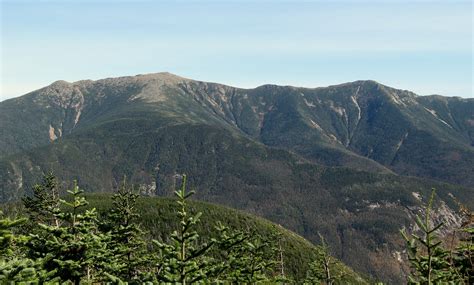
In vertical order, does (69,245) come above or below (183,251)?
below

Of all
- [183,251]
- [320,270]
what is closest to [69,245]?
[183,251]

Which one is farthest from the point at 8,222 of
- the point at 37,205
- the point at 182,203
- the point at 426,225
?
the point at 37,205

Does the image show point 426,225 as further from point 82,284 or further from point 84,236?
point 82,284

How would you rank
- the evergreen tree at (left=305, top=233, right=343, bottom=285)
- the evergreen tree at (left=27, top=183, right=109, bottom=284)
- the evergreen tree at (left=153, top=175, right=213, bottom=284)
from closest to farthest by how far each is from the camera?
the evergreen tree at (left=153, top=175, right=213, bottom=284), the evergreen tree at (left=27, top=183, right=109, bottom=284), the evergreen tree at (left=305, top=233, right=343, bottom=285)

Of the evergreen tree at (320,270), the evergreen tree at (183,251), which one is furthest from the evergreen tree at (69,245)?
the evergreen tree at (320,270)

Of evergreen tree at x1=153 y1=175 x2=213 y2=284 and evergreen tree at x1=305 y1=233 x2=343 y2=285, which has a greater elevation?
evergreen tree at x1=153 y1=175 x2=213 y2=284

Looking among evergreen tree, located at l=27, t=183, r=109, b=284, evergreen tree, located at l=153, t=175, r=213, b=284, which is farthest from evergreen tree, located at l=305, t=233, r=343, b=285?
evergreen tree, located at l=153, t=175, r=213, b=284

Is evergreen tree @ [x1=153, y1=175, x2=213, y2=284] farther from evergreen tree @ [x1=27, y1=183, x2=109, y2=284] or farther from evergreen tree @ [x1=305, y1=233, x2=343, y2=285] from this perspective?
evergreen tree @ [x1=305, y1=233, x2=343, y2=285]

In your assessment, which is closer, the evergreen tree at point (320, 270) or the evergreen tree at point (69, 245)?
the evergreen tree at point (69, 245)

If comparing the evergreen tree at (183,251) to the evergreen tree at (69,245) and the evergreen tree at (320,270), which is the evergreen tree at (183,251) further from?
the evergreen tree at (320,270)

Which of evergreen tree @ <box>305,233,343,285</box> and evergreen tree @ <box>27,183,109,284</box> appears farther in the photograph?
evergreen tree @ <box>305,233,343,285</box>

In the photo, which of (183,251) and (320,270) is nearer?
(183,251)

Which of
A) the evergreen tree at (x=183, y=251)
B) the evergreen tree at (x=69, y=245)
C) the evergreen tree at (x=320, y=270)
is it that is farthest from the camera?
the evergreen tree at (x=320, y=270)

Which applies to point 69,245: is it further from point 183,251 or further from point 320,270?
point 320,270
